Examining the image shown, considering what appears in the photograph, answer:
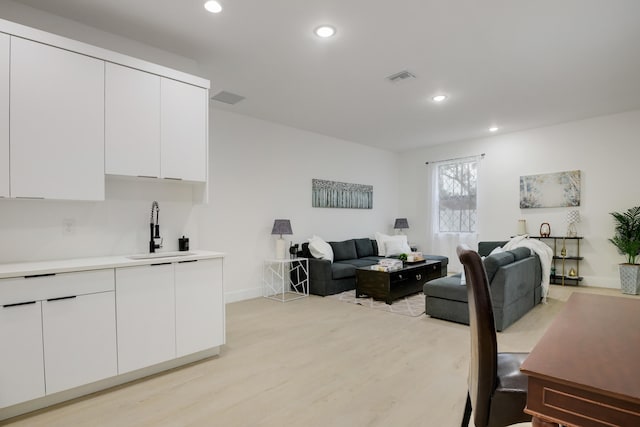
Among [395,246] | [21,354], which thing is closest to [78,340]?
[21,354]

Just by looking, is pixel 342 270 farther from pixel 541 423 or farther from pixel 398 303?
pixel 541 423

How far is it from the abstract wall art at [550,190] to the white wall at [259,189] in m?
3.27

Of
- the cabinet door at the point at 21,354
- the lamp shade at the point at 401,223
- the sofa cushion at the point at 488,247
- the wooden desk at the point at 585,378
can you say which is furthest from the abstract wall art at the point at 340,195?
the wooden desk at the point at 585,378

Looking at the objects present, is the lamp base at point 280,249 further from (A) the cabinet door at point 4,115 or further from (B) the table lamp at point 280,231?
(A) the cabinet door at point 4,115

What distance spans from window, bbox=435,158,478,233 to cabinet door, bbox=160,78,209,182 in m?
5.71

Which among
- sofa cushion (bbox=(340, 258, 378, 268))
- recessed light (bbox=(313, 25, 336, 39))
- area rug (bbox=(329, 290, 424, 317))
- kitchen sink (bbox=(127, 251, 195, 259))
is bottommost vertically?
area rug (bbox=(329, 290, 424, 317))

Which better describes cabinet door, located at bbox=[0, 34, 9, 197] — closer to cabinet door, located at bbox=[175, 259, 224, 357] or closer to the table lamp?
cabinet door, located at bbox=[175, 259, 224, 357]

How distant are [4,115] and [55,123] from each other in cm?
26

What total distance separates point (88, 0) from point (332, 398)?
336cm

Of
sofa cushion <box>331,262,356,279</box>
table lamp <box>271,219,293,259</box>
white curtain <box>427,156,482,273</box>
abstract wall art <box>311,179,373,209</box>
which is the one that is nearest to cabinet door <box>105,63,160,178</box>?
table lamp <box>271,219,293,259</box>

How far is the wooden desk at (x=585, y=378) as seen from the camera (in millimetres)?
790

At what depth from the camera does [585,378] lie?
2.76 feet

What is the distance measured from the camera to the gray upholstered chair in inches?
→ 52.2

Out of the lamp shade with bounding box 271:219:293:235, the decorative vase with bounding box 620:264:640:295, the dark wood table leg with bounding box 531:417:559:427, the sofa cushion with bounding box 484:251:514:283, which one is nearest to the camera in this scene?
the dark wood table leg with bounding box 531:417:559:427
